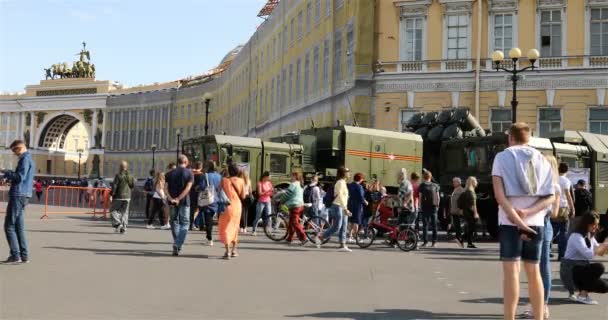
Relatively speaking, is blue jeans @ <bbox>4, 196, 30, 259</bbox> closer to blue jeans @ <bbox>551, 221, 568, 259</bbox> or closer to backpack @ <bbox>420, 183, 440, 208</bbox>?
blue jeans @ <bbox>551, 221, 568, 259</bbox>

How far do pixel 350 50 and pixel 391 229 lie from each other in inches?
921

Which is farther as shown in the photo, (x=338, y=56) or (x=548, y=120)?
(x=338, y=56)

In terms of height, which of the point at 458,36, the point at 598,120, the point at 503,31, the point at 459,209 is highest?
the point at 503,31

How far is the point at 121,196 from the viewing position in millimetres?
19797

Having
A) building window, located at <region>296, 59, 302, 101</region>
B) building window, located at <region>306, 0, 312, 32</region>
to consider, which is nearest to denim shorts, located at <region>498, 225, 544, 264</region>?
building window, located at <region>306, 0, 312, 32</region>

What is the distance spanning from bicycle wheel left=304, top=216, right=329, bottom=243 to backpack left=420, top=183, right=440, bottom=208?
2456 mm

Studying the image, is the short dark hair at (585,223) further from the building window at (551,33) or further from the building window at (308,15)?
the building window at (308,15)

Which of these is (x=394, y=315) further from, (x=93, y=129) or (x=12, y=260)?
(x=93, y=129)

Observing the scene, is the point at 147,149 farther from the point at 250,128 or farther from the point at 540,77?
the point at 540,77

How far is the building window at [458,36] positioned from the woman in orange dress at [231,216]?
23759 mm

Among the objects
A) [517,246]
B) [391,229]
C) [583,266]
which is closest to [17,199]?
[517,246]

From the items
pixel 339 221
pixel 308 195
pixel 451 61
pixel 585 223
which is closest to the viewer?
pixel 585 223

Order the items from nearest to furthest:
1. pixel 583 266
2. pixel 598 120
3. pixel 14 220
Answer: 1. pixel 583 266
2. pixel 14 220
3. pixel 598 120

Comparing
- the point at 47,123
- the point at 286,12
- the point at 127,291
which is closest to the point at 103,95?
the point at 47,123
